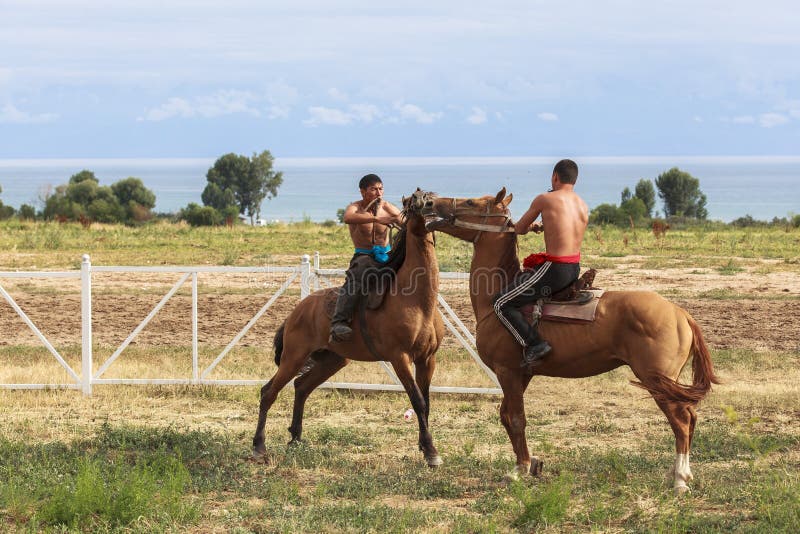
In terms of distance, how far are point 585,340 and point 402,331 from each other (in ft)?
5.70

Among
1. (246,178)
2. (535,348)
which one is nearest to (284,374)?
(535,348)

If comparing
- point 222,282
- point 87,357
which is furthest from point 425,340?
point 222,282

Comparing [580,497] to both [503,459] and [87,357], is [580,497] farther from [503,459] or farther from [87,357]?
[87,357]

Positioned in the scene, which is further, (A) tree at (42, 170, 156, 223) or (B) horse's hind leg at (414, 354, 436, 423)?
(A) tree at (42, 170, 156, 223)

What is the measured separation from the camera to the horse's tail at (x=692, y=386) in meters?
7.57

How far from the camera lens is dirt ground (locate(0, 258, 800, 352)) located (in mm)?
15930

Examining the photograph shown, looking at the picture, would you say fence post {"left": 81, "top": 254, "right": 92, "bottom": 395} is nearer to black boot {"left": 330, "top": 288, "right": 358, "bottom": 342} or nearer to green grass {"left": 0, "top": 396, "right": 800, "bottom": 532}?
green grass {"left": 0, "top": 396, "right": 800, "bottom": 532}

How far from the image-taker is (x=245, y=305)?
1905 centimetres

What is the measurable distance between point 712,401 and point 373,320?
181 inches

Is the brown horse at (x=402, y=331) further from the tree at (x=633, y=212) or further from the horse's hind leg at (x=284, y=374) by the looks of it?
the tree at (x=633, y=212)

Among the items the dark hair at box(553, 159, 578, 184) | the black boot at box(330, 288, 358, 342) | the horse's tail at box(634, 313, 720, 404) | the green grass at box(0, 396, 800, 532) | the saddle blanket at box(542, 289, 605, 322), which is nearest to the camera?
the green grass at box(0, 396, 800, 532)

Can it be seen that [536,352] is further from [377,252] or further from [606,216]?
[606,216]

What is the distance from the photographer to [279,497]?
786cm

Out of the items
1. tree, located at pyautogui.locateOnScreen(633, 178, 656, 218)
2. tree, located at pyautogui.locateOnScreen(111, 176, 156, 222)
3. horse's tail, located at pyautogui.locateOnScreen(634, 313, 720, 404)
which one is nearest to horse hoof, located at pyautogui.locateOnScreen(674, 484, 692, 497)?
horse's tail, located at pyautogui.locateOnScreen(634, 313, 720, 404)
